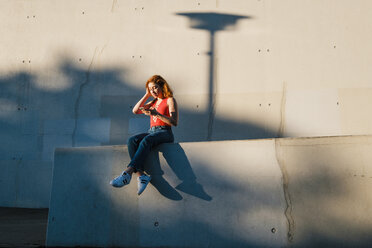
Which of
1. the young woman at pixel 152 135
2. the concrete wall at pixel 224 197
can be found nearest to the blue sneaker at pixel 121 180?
the young woman at pixel 152 135

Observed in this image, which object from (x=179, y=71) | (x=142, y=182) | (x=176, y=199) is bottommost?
(x=176, y=199)

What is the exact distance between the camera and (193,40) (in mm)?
5973

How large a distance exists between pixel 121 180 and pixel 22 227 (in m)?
1.80

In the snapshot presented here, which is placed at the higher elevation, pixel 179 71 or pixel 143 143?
pixel 179 71

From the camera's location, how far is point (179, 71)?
5.92 metres

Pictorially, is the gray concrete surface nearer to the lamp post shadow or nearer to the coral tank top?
the coral tank top

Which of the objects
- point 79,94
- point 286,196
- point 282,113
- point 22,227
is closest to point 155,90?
point 286,196

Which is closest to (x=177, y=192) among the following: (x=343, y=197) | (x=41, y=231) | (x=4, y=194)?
(x=343, y=197)

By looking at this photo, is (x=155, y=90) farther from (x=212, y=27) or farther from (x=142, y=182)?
(x=212, y=27)

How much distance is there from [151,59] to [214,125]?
152cm

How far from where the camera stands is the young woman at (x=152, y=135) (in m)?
3.02

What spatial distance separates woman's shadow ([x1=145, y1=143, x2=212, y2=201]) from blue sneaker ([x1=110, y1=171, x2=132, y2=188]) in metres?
0.22

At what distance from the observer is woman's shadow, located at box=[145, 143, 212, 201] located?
300 centimetres

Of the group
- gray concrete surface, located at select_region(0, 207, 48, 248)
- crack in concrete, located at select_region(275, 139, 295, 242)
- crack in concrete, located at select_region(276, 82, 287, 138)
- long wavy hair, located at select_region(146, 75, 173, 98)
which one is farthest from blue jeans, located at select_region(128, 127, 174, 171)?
crack in concrete, located at select_region(276, 82, 287, 138)
